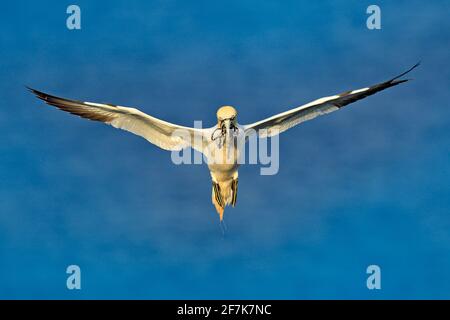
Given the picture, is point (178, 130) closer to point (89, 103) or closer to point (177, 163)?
point (177, 163)

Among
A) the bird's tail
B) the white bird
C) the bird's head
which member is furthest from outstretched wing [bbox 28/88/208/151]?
the bird's tail

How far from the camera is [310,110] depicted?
23.2 metres

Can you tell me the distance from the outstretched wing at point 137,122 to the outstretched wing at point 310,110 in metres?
1.83

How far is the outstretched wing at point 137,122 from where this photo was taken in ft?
73.7

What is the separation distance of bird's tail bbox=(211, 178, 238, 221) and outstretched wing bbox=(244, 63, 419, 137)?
1562 millimetres

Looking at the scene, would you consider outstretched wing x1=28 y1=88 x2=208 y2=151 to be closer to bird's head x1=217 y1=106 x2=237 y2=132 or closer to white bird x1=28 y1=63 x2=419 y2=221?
white bird x1=28 y1=63 x2=419 y2=221

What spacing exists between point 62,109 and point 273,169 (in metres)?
6.43

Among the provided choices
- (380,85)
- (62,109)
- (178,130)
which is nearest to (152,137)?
(178,130)

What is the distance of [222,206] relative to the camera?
2277cm

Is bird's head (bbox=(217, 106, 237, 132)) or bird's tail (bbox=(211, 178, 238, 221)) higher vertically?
bird's head (bbox=(217, 106, 237, 132))

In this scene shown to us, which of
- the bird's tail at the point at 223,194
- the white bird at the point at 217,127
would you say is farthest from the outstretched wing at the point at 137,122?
the bird's tail at the point at 223,194

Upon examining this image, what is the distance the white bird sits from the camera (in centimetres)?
2189

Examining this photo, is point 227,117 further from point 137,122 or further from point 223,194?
point 137,122

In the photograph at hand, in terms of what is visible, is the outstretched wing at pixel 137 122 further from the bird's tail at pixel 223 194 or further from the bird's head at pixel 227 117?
the bird's tail at pixel 223 194
